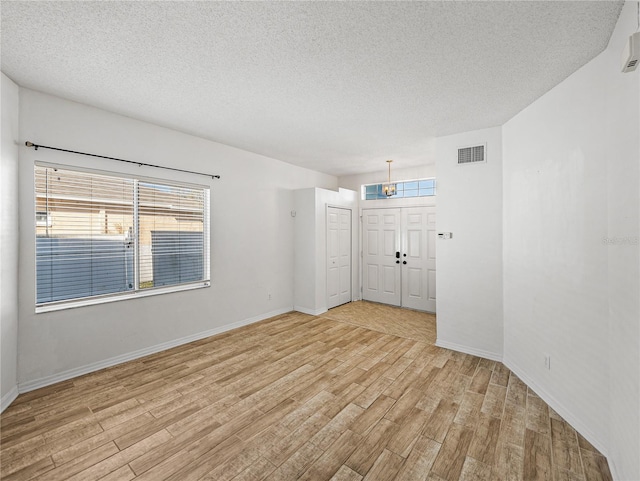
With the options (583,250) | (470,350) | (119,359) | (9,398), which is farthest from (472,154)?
(9,398)

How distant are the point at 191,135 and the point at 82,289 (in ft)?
7.51

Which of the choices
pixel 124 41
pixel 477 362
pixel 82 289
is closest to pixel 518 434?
pixel 477 362

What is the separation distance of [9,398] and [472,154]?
535 centimetres

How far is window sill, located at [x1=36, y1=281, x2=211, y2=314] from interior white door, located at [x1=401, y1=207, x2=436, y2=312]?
150 inches

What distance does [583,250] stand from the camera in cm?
220

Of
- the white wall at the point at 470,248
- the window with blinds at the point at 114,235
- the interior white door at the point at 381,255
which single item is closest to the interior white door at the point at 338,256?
the interior white door at the point at 381,255

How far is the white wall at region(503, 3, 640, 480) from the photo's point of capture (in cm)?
167

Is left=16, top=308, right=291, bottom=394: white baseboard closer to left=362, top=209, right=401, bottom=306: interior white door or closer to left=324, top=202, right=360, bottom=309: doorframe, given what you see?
left=324, top=202, right=360, bottom=309: doorframe

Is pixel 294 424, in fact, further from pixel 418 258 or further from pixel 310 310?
pixel 418 258

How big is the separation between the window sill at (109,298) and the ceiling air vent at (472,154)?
12.8ft

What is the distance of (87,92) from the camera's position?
2732 mm

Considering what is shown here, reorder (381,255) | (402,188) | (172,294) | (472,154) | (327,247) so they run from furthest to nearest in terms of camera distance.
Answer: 1. (381,255)
2. (402,188)
3. (327,247)
4. (172,294)
5. (472,154)

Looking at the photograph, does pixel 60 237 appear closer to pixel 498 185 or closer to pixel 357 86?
pixel 357 86

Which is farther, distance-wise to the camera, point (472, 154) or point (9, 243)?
point (472, 154)
